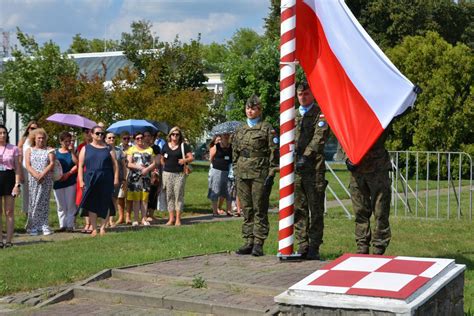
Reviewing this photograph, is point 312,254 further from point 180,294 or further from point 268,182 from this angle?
point 180,294

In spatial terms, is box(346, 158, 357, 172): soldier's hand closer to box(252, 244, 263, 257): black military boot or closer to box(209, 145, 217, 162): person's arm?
box(252, 244, 263, 257): black military boot

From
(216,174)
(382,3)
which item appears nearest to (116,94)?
(216,174)

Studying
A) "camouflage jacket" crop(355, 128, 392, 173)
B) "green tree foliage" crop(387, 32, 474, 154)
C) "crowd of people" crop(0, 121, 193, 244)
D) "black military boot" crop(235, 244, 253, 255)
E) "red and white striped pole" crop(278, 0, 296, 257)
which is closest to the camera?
"camouflage jacket" crop(355, 128, 392, 173)

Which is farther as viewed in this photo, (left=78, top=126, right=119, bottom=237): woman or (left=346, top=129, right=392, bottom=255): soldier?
(left=78, top=126, right=119, bottom=237): woman

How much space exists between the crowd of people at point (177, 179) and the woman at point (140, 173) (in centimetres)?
2

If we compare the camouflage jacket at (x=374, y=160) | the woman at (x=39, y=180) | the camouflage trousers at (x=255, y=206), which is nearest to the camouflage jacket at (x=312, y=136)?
the camouflage jacket at (x=374, y=160)

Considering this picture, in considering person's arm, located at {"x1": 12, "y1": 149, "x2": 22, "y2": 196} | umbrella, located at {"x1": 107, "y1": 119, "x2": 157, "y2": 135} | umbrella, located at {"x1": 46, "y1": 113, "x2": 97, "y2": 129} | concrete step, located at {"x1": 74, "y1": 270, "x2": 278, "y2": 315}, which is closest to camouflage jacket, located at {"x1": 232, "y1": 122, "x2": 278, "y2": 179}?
concrete step, located at {"x1": 74, "y1": 270, "x2": 278, "y2": 315}

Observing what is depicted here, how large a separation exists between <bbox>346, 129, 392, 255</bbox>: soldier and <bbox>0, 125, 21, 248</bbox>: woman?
611 centimetres

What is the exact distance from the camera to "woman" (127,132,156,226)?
1642 centimetres

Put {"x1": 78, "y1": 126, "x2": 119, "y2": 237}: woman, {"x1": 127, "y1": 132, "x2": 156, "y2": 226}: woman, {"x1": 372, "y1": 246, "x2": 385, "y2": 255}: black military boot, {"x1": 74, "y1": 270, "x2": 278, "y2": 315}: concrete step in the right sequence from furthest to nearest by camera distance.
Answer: {"x1": 127, "y1": 132, "x2": 156, "y2": 226}: woman → {"x1": 78, "y1": 126, "x2": 119, "y2": 237}: woman → {"x1": 372, "y1": 246, "x2": 385, "y2": 255}: black military boot → {"x1": 74, "y1": 270, "x2": 278, "y2": 315}: concrete step

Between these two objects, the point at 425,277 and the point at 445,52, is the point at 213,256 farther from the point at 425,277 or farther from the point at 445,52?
the point at 445,52

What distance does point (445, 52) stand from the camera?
40250 millimetres

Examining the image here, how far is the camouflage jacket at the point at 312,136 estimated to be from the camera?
10.0 metres

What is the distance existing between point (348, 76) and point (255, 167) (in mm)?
1679
